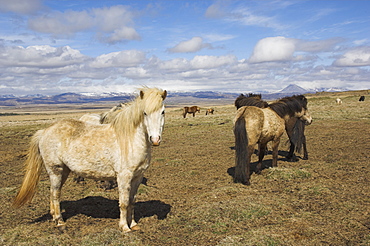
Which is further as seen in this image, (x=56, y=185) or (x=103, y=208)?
(x=103, y=208)

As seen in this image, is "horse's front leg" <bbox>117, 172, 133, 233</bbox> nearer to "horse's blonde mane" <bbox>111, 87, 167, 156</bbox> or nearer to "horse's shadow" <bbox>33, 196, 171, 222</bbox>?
"horse's blonde mane" <bbox>111, 87, 167, 156</bbox>

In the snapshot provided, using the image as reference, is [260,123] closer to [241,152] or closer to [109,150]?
[241,152]

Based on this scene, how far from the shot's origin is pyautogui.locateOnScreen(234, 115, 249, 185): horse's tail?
8031mm

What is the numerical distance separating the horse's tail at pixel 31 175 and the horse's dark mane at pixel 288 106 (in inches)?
297

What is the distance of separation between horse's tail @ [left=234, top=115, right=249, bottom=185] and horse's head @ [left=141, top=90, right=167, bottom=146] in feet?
13.2

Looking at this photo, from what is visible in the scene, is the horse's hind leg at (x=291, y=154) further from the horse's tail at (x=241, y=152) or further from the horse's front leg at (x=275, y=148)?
the horse's tail at (x=241, y=152)

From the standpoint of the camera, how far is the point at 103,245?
4.64m

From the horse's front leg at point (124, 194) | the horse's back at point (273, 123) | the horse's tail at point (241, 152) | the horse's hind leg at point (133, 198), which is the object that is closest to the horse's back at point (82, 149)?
the horse's front leg at point (124, 194)

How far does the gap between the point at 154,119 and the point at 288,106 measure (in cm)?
709

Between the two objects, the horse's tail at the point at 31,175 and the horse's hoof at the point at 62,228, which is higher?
the horse's tail at the point at 31,175

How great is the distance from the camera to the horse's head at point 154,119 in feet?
14.9

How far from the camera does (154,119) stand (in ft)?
15.1

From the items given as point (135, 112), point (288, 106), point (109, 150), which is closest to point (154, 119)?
point (135, 112)

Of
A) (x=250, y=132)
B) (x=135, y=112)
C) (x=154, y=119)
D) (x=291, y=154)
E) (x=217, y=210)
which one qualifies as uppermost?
(x=135, y=112)
